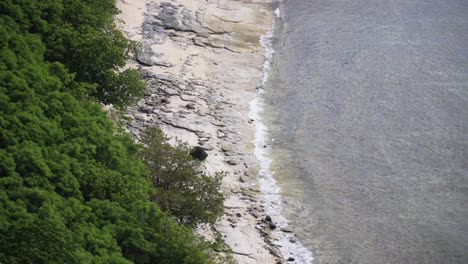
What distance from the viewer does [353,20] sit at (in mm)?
35344

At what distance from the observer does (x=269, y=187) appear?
2231cm

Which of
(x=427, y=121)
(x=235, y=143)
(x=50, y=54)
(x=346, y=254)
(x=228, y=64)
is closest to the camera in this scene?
(x=346, y=254)

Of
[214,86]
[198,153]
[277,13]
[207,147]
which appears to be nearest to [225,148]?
[207,147]

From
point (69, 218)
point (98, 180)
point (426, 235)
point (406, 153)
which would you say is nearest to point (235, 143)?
point (406, 153)

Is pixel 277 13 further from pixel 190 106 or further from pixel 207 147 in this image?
pixel 207 147

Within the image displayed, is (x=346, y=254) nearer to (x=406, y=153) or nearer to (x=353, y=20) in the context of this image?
(x=406, y=153)

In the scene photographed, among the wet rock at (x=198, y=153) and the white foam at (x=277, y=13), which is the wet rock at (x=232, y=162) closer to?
the wet rock at (x=198, y=153)

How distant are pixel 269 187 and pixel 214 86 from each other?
22.2ft

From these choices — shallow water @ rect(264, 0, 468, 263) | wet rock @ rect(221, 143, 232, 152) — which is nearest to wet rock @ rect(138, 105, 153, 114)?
wet rock @ rect(221, 143, 232, 152)

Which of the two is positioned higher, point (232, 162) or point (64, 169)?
point (64, 169)

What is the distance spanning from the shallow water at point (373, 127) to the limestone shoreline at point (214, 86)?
918 mm

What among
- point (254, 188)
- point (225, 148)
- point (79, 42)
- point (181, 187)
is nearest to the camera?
point (181, 187)

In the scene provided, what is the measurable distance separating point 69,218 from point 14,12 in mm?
8173

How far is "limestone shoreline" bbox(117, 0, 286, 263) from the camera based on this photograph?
2072 centimetres
